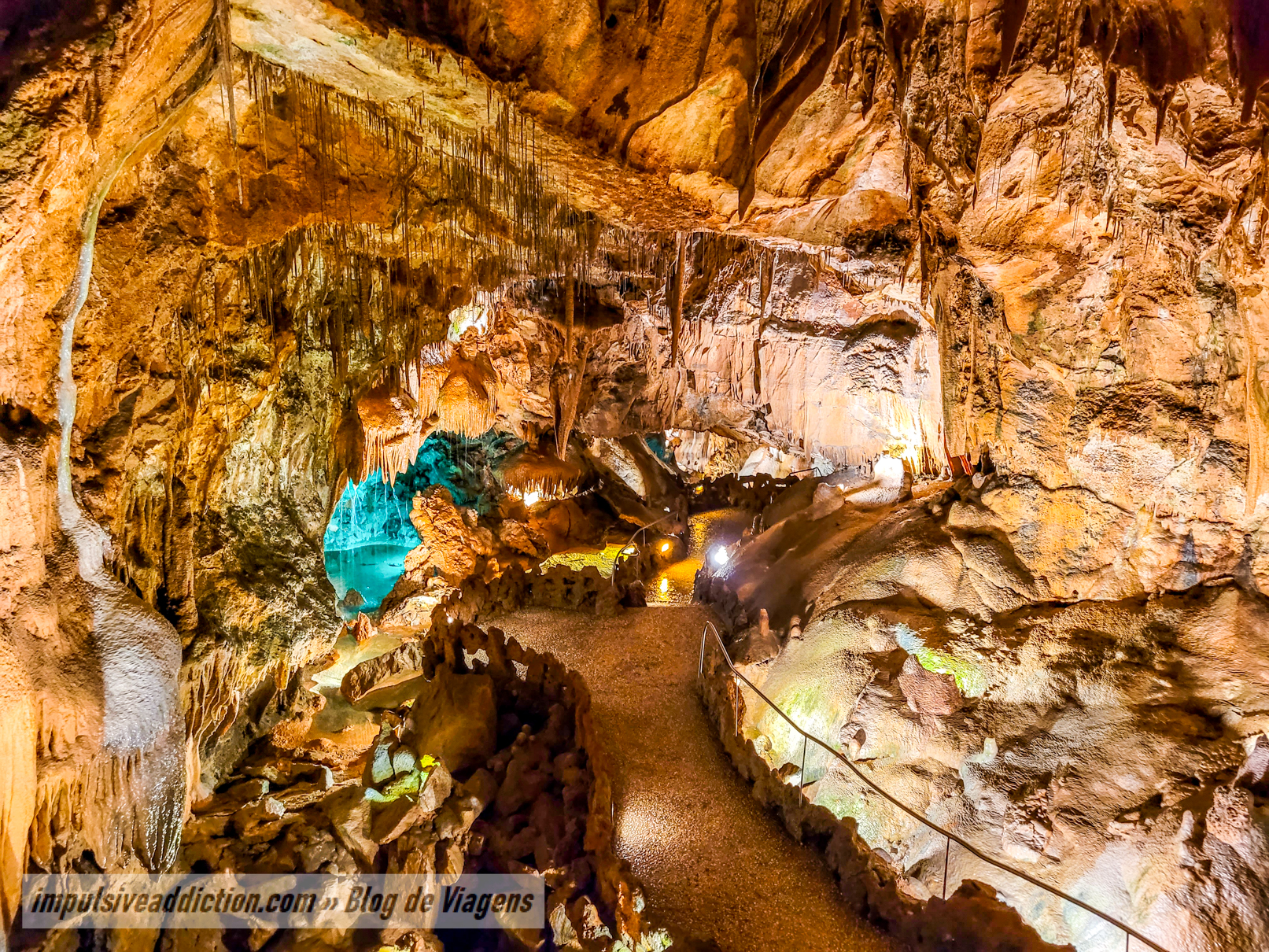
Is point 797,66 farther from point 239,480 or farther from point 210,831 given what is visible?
point 210,831

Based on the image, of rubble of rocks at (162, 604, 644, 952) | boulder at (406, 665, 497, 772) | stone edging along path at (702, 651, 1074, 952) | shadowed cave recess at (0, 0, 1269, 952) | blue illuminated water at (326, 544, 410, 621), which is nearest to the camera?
stone edging along path at (702, 651, 1074, 952)

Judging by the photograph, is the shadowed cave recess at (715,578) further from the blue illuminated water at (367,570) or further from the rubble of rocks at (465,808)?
the blue illuminated water at (367,570)

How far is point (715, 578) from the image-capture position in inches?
437

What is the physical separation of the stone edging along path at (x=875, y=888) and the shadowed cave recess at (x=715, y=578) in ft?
0.11

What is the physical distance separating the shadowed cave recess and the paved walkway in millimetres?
43

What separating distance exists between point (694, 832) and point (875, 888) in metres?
1.60

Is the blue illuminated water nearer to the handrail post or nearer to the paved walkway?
the paved walkway

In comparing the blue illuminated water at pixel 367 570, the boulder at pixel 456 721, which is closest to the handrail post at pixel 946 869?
the boulder at pixel 456 721

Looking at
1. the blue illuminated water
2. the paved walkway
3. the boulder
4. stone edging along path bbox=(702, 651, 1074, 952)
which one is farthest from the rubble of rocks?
the blue illuminated water

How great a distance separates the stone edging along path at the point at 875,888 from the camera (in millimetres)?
4480

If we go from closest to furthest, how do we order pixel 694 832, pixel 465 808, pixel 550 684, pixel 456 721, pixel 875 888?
1. pixel 875 888
2. pixel 465 808
3. pixel 694 832
4. pixel 456 721
5. pixel 550 684

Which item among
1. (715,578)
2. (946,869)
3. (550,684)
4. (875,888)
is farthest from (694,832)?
(715,578)

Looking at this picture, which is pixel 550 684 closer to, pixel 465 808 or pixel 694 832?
pixel 465 808

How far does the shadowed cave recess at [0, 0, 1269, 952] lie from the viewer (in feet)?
15.6
